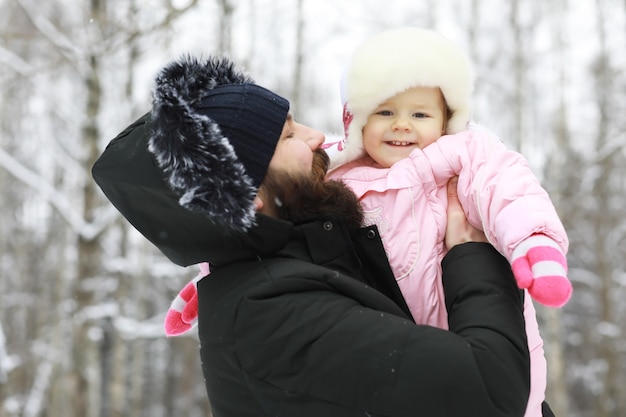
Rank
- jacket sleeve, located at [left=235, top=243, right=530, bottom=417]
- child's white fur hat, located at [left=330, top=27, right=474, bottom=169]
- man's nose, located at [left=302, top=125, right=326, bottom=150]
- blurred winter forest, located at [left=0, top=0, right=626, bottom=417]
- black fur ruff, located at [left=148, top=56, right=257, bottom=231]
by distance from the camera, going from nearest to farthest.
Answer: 1. jacket sleeve, located at [left=235, top=243, right=530, bottom=417]
2. black fur ruff, located at [left=148, top=56, right=257, bottom=231]
3. man's nose, located at [left=302, top=125, right=326, bottom=150]
4. child's white fur hat, located at [left=330, top=27, right=474, bottom=169]
5. blurred winter forest, located at [left=0, top=0, right=626, bottom=417]

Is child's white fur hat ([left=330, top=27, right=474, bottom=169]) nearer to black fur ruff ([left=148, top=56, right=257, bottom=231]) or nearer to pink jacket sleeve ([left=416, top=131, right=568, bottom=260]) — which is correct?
pink jacket sleeve ([left=416, top=131, right=568, bottom=260])

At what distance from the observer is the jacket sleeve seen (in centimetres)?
121

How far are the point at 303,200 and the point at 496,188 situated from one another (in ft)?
1.50

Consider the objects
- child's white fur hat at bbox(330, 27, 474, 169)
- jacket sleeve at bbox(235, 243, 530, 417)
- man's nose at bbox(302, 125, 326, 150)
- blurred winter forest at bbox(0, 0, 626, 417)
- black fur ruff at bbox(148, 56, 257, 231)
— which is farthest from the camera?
blurred winter forest at bbox(0, 0, 626, 417)

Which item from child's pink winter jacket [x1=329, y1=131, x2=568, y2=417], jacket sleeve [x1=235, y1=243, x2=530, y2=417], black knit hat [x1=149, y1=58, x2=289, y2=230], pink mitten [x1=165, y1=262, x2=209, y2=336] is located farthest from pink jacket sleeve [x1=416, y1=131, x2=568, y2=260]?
pink mitten [x1=165, y1=262, x2=209, y2=336]

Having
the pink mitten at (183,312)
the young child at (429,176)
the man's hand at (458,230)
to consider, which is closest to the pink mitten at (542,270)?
the young child at (429,176)

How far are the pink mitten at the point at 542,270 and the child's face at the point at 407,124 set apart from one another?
55 cm

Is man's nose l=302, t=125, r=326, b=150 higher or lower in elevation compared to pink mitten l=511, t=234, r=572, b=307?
higher

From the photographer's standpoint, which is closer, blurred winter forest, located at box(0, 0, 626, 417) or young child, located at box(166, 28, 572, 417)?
young child, located at box(166, 28, 572, 417)

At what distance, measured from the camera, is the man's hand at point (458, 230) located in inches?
61.4

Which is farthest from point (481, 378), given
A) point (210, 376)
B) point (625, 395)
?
point (625, 395)

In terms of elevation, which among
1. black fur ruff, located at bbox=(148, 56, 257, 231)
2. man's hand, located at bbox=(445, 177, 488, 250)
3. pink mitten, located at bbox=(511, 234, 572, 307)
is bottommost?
pink mitten, located at bbox=(511, 234, 572, 307)

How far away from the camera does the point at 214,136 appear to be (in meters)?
1.43

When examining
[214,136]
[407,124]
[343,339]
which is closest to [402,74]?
[407,124]
